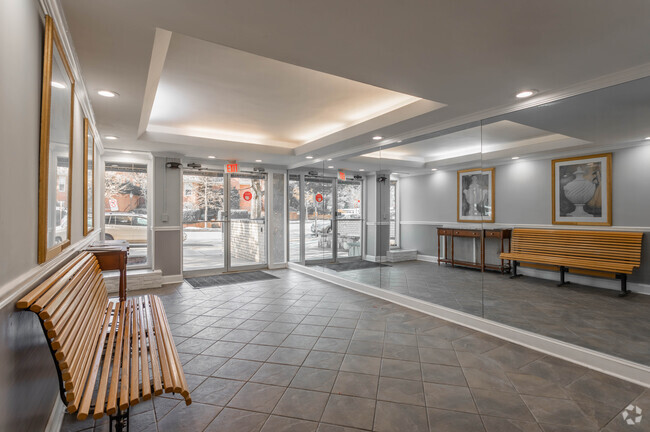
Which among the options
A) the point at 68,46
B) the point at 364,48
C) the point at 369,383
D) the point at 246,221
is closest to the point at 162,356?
the point at 369,383

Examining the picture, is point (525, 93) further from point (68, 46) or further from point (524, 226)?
point (68, 46)

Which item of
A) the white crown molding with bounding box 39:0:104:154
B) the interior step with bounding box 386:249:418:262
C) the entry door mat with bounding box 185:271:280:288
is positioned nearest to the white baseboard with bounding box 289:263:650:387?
the interior step with bounding box 386:249:418:262

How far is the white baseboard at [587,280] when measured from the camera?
270cm

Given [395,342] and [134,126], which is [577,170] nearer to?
[395,342]

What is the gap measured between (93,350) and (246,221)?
17.4 ft

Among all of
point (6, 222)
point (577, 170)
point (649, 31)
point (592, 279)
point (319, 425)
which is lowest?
point (319, 425)

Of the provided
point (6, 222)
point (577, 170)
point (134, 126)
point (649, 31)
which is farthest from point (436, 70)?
Result: point (134, 126)

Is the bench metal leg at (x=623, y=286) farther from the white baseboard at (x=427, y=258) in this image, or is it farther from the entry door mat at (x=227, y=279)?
the entry door mat at (x=227, y=279)

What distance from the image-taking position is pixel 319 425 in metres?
2.02

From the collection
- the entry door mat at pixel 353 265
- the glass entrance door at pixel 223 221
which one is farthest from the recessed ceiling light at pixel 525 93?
the glass entrance door at pixel 223 221

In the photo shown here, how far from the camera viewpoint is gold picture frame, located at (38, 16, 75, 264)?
1.61 meters

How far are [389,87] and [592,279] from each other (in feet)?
8.43

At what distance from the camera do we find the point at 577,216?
3049 mm

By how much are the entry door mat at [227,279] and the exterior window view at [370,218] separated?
1.76 ft
